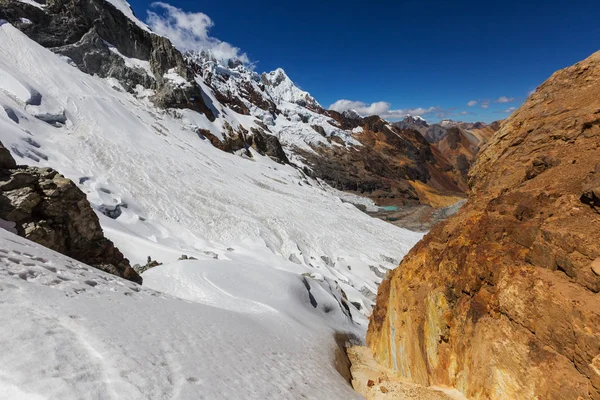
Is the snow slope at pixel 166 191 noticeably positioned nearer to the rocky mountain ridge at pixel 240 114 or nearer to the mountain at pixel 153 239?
the mountain at pixel 153 239

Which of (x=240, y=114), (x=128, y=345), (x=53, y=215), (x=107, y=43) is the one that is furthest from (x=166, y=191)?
(x=240, y=114)

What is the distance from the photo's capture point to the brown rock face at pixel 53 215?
10.5 metres

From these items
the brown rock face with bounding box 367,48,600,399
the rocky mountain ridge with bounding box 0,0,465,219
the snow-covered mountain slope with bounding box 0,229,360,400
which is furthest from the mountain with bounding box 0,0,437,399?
the brown rock face with bounding box 367,48,600,399

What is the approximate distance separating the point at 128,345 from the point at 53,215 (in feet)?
29.3

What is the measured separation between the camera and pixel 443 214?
2151 inches

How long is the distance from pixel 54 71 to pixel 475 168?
55317 millimetres

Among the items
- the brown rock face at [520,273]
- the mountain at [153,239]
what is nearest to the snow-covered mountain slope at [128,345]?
the mountain at [153,239]

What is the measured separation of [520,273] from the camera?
6645 mm

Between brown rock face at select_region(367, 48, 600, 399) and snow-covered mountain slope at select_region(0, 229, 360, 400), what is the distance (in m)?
3.04

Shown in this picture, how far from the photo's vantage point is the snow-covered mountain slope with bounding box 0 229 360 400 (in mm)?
4145

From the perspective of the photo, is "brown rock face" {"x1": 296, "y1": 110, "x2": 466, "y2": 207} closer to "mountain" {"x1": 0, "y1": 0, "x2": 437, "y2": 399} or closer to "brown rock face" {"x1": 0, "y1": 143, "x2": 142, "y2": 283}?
"mountain" {"x1": 0, "y1": 0, "x2": 437, "y2": 399}

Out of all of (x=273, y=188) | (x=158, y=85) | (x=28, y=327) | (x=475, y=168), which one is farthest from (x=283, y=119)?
(x=28, y=327)

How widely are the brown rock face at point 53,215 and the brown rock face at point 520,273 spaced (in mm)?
11152

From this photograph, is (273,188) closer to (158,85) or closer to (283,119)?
(158,85)
